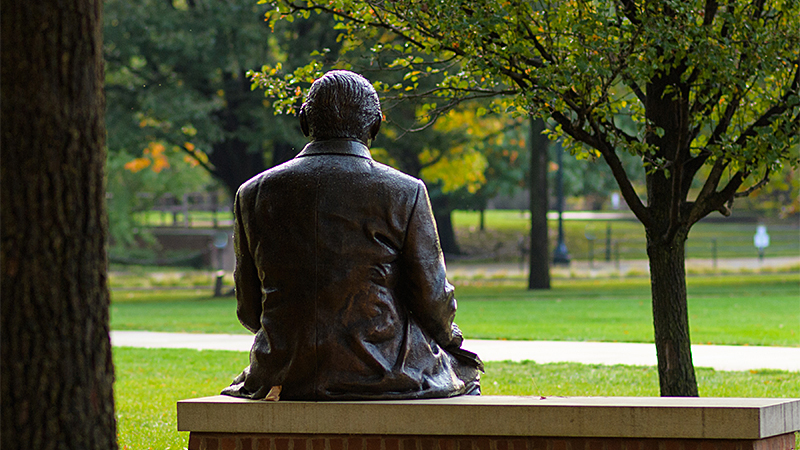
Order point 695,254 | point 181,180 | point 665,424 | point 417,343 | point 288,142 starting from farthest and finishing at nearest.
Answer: point 181,180 → point 695,254 → point 288,142 → point 417,343 → point 665,424

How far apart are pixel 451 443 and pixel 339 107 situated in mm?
1674

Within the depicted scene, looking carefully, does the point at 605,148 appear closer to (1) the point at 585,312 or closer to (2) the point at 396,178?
(2) the point at 396,178

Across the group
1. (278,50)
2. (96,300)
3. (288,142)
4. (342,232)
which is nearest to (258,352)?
(342,232)

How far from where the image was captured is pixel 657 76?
25.2 ft

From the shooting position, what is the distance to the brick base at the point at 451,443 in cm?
464

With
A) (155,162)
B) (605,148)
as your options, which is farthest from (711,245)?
(605,148)

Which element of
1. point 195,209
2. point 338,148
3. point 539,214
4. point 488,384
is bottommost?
point 488,384

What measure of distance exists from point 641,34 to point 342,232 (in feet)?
10.3

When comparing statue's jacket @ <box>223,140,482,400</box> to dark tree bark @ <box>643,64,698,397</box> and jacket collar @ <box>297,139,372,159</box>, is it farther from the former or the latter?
dark tree bark @ <box>643,64,698,397</box>

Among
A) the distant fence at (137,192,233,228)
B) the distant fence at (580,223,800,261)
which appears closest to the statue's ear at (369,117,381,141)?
the distant fence at (580,223,800,261)

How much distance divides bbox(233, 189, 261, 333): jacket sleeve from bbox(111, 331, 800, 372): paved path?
707cm

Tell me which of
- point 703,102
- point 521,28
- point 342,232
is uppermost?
point 521,28

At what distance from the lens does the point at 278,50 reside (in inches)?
1088

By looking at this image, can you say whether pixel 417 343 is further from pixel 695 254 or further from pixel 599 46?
pixel 695 254
